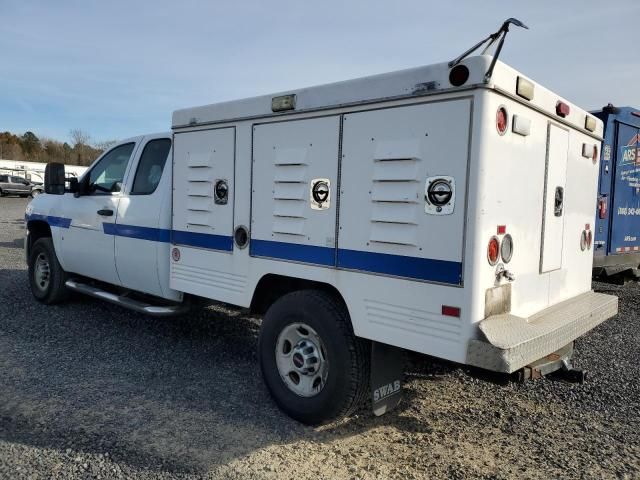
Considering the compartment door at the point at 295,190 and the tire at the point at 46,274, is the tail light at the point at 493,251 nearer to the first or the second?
the compartment door at the point at 295,190

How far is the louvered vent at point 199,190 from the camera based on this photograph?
4.71m

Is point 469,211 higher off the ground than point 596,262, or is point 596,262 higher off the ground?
point 469,211

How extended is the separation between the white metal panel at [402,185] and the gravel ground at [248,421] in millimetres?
848

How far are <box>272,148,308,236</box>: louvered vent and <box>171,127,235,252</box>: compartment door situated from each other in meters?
0.55

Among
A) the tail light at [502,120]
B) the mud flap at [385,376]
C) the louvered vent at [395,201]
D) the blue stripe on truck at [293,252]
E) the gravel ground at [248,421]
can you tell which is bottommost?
the gravel ground at [248,421]

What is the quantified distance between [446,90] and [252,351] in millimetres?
3489

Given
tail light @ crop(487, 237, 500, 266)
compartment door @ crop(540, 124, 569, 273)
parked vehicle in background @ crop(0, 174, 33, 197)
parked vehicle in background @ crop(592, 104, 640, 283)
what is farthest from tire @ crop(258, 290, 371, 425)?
parked vehicle in background @ crop(0, 174, 33, 197)

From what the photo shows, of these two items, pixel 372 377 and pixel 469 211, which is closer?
pixel 469 211

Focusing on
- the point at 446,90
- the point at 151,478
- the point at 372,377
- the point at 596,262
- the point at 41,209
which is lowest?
the point at 151,478

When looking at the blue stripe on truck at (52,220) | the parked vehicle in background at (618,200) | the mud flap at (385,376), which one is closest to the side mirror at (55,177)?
the blue stripe on truck at (52,220)

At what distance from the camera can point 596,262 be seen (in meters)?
7.56

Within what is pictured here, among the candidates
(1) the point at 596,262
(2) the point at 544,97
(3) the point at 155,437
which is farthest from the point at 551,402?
(1) the point at 596,262

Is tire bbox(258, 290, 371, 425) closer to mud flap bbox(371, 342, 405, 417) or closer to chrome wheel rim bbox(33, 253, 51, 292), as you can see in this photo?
mud flap bbox(371, 342, 405, 417)

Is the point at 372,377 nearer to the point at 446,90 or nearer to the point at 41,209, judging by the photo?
the point at 446,90
